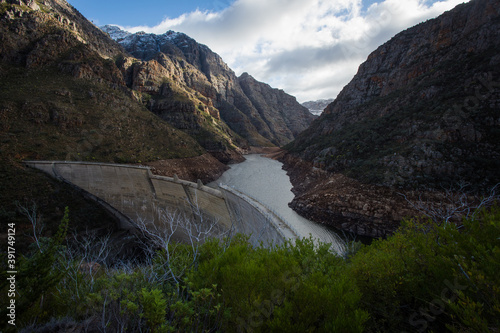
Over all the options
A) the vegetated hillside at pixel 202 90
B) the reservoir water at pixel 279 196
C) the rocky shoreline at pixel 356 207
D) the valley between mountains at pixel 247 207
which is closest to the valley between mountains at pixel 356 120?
the rocky shoreline at pixel 356 207

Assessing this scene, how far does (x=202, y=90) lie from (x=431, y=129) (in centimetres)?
9819

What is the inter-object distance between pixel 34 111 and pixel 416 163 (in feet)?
145

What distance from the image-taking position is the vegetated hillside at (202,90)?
202ft

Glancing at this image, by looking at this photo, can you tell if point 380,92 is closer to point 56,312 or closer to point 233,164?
point 233,164

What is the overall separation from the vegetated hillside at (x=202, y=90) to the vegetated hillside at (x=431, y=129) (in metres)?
45.7

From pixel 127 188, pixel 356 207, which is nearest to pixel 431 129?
Result: pixel 356 207

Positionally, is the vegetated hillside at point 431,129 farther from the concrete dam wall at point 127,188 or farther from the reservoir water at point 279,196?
the concrete dam wall at point 127,188

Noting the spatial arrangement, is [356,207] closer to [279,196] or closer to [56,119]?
[279,196]

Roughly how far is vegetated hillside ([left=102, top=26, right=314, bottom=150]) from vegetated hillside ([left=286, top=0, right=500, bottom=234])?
45652mm

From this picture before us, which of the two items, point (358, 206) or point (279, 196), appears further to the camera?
point (279, 196)

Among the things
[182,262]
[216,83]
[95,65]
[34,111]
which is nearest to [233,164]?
[95,65]

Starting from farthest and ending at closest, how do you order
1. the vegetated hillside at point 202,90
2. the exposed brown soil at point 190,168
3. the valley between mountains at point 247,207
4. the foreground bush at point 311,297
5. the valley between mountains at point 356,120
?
the vegetated hillside at point 202,90 < the exposed brown soil at point 190,168 < the valley between mountains at point 356,120 < the valley between mountains at point 247,207 < the foreground bush at point 311,297

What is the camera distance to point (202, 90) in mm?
103000

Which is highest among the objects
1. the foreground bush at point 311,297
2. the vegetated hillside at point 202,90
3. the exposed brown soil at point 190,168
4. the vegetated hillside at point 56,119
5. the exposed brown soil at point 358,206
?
the vegetated hillside at point 202,90
